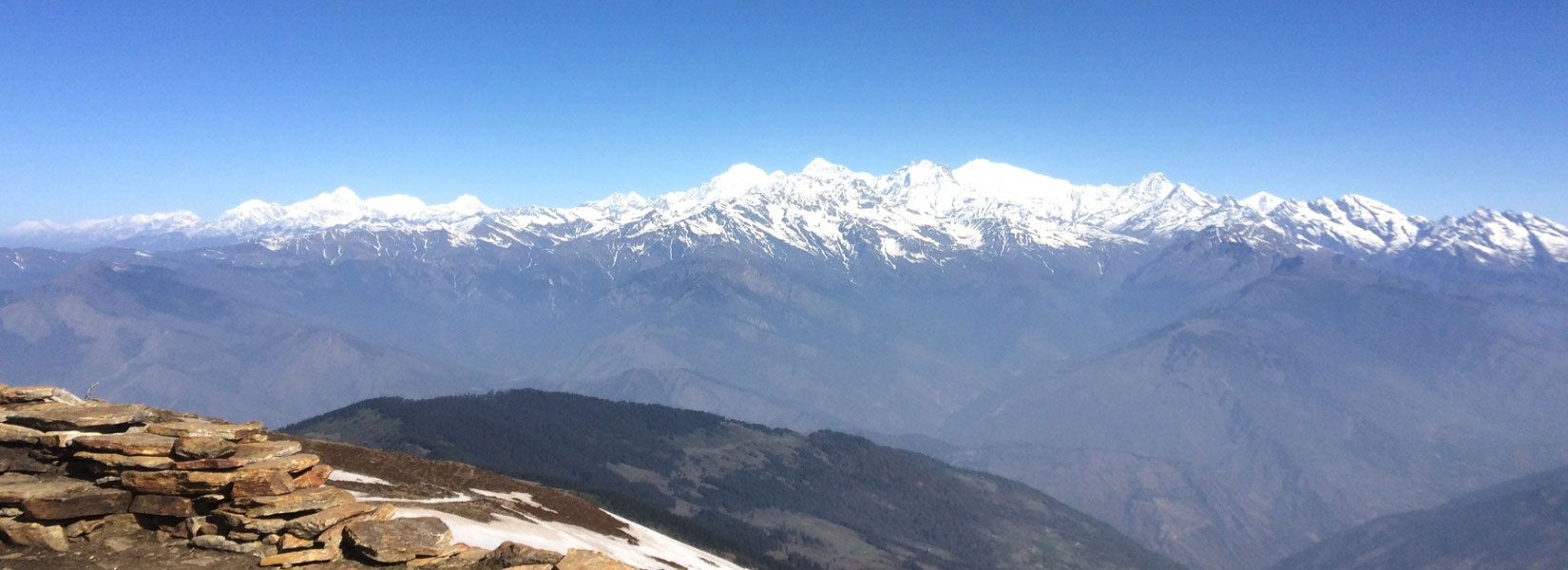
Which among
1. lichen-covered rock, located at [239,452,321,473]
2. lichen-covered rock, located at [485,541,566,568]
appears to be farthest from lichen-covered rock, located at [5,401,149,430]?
lichen-covered rock, located at [485,541,566,568]

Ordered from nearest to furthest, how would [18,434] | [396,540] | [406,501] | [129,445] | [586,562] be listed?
[586,562]
[396,540]
[129,445]
[18,434]
[406,501]

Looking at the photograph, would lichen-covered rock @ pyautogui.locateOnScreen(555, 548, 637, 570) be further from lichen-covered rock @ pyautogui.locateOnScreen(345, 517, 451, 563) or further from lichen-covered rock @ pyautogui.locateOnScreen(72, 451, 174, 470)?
lichen-covered rock @ pyautogui.locateOnScreen(72, 451, 174, 470)

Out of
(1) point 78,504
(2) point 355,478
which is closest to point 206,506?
(1) point 78,504

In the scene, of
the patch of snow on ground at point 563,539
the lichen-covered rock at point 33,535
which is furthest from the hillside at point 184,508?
the patch of snow on ground at point 563,539

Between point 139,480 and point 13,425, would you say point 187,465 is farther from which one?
point 13,425

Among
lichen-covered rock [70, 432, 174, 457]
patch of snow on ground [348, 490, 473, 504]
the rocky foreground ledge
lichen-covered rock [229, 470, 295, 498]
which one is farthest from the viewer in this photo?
patch of snow on ground [348, 490, 473, 504]

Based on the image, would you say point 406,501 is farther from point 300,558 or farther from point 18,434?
point 300,558
